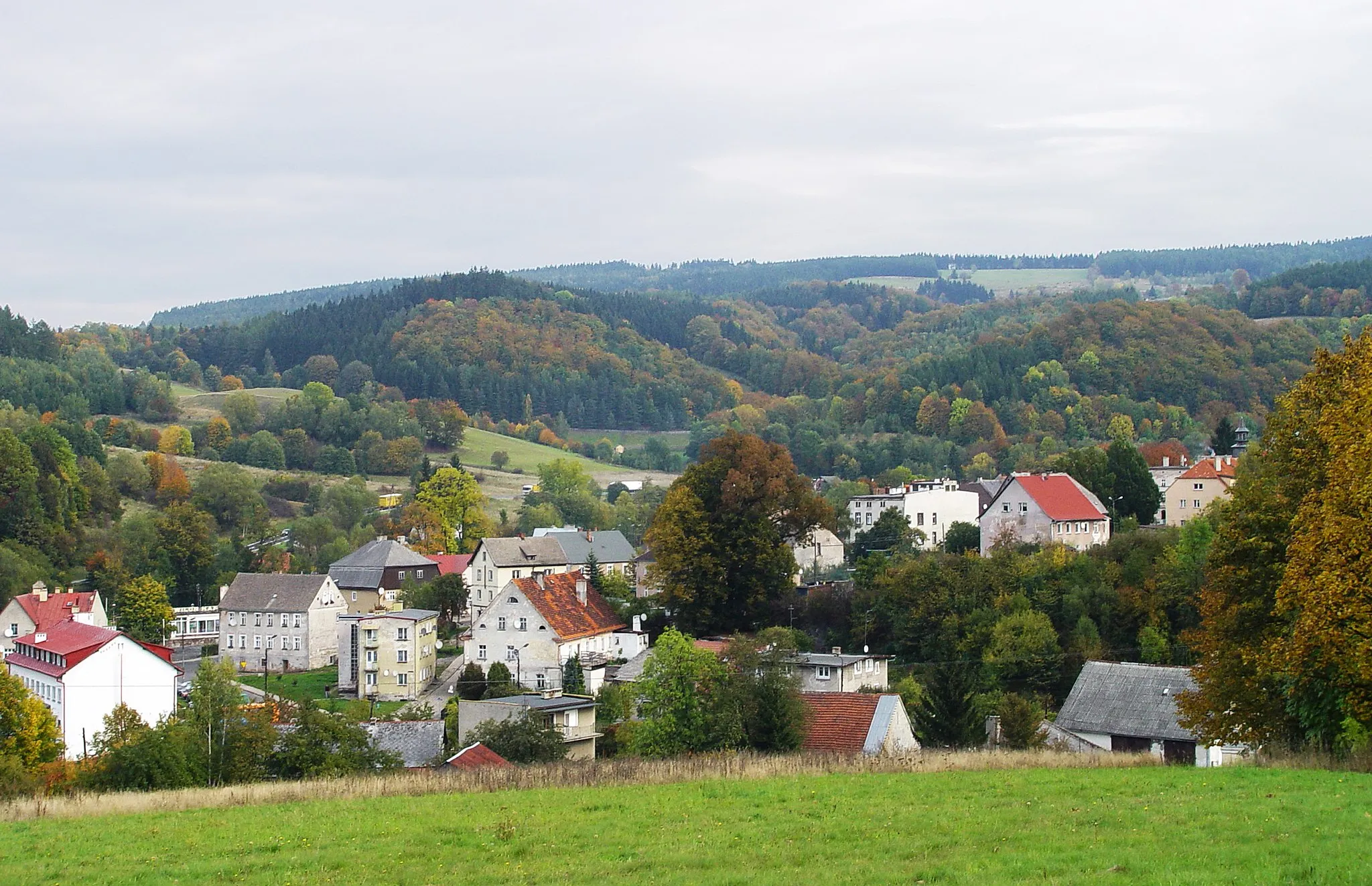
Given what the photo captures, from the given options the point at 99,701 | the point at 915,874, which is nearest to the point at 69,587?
the point at 99,701

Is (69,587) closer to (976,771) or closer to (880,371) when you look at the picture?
(976,771)

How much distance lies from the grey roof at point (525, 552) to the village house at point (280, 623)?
24.5 feet

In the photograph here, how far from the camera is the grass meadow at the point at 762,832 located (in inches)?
527

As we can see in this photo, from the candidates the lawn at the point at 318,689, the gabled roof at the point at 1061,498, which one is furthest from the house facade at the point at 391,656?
the gabled roof at the point at 1061,498

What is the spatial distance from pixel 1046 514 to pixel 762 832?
145 ft

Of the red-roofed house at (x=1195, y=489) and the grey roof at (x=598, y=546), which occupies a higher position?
the red-roofed house at (x=1195, y=489)

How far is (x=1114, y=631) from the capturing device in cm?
4684

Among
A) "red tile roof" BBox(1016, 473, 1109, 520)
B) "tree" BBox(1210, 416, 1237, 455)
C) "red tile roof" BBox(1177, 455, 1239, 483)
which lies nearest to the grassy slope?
"red tile roof" BBox(1016, 473, 1109, 520)

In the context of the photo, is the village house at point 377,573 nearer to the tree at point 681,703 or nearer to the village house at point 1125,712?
the tree at point 681,703

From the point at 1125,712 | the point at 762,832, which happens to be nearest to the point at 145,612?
the point at 1125,712

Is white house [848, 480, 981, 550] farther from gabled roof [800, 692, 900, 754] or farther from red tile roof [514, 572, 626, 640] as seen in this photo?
gabled roof [800, 692, 900, 754]

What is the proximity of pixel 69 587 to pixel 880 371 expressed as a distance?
4627 inches

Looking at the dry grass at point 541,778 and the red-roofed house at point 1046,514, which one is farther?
the red-roofed house at point 1046,514

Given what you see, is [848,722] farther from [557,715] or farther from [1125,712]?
[1125,712]
